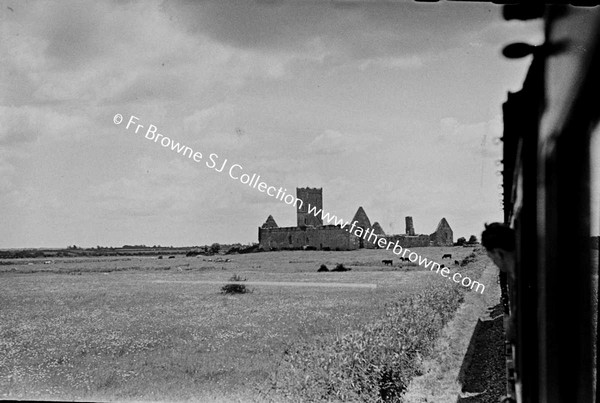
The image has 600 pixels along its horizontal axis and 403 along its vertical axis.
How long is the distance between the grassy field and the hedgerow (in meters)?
0.56

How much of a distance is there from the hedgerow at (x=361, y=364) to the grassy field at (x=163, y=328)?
558 millimetres

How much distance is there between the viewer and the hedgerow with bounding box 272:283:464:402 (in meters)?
6.69

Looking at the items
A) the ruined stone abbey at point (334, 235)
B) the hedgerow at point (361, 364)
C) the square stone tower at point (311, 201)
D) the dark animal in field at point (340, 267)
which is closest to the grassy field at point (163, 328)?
the hedgerow at point (361, 364)

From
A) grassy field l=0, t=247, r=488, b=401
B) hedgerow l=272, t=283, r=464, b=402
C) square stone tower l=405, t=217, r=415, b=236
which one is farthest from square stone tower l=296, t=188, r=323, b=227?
hedgerow l=272, t=283, r=464, b=402

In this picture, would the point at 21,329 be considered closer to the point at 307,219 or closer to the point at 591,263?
the point at 591,263

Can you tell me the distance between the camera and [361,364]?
7348 millimetres

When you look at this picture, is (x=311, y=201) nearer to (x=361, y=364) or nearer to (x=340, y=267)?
(x=340, y=267)

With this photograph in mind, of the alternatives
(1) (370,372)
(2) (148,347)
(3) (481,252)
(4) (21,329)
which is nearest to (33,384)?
(2) (148,347)

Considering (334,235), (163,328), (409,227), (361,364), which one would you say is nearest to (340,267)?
(334,235)

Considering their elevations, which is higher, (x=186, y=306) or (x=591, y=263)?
(x=591, y=263)

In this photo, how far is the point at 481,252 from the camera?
34750 millimetres

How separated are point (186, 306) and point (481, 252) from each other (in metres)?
22.7

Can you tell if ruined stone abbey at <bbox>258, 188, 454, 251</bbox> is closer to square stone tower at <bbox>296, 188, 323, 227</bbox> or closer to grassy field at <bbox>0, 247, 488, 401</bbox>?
square stone tower at <bbox>296, 188, 323, 227</bbox>

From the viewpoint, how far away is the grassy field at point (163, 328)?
8992 millimetres
